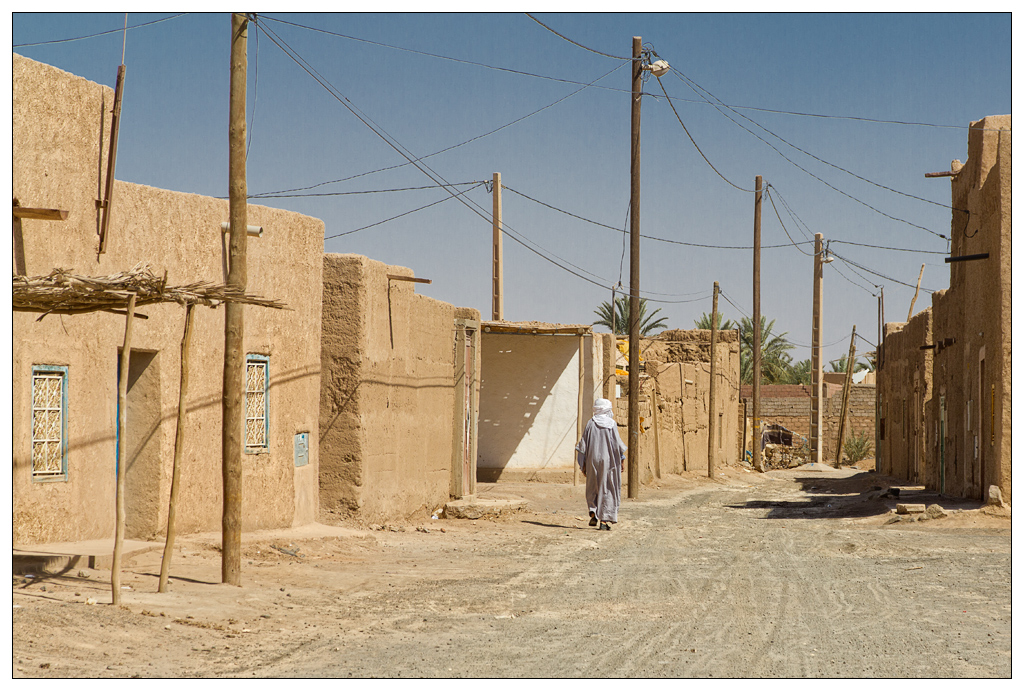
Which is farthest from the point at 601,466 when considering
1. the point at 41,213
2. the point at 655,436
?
the point at 655,436

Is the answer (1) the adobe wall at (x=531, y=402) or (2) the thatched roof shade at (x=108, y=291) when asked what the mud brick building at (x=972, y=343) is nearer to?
(1) the adobe wall at (x=531, y=402)

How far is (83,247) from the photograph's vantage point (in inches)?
376

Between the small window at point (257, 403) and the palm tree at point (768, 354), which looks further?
the palm tree at point (768, 354)

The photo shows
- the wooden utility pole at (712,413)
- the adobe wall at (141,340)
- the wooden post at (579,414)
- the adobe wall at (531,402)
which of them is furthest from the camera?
the wooden utility pole at (712,413)

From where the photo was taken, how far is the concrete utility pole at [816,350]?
33.7 meters

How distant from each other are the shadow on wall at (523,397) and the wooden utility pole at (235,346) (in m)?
14.4

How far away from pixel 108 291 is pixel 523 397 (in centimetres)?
1641

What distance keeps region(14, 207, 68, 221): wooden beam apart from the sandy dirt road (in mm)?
2834

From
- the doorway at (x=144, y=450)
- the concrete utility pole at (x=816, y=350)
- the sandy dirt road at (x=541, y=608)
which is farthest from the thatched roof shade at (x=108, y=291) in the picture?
the concrete utility pole at (x=816, y=350)

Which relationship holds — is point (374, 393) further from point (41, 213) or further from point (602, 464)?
point (41, 213)

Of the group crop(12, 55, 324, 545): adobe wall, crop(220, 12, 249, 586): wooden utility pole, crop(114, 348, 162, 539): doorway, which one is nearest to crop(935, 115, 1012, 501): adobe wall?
crop(12, 55, 324, 545): adobe wall

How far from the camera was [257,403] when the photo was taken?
11789mm

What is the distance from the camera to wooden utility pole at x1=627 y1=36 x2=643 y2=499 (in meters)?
19.3
